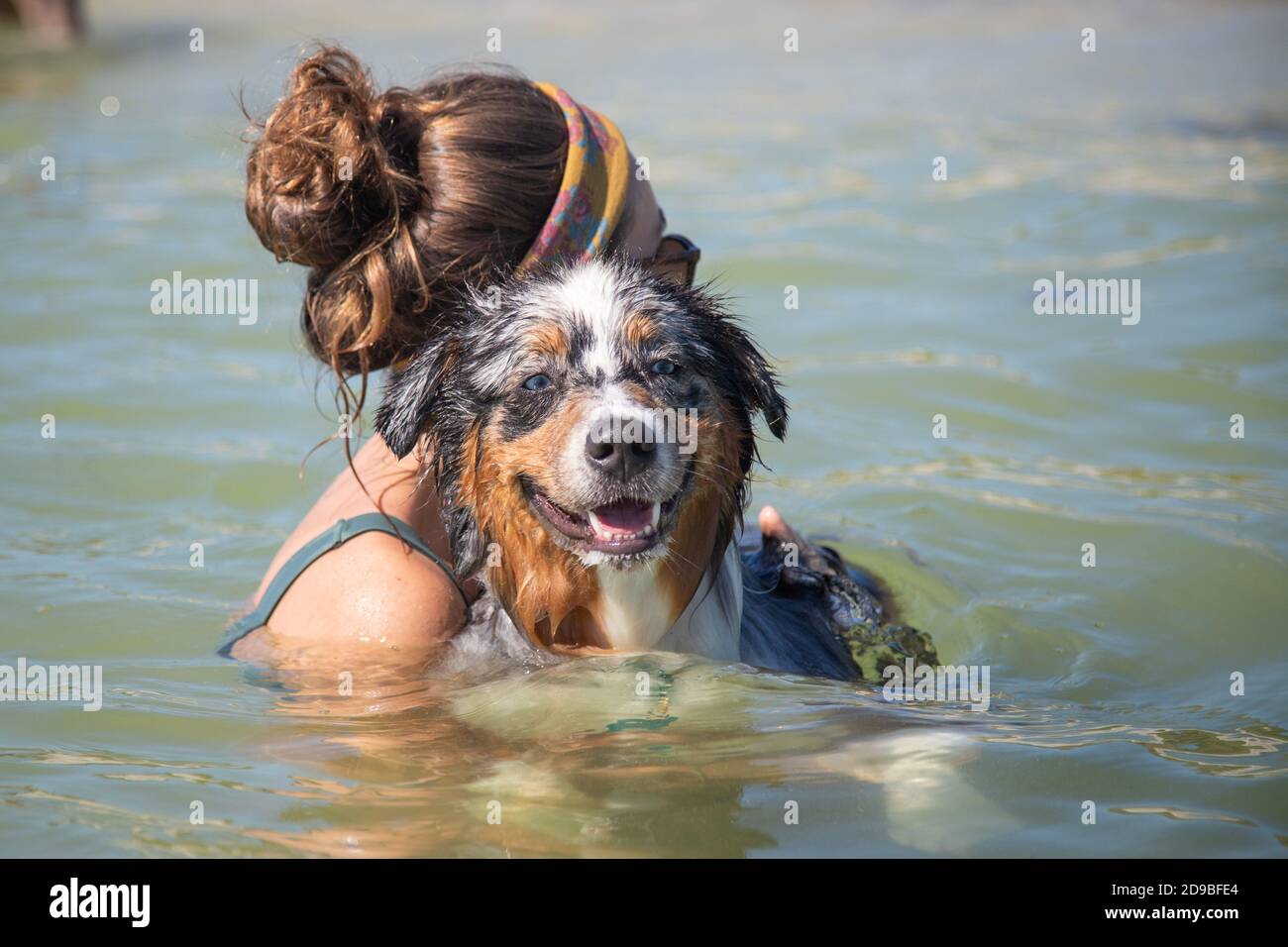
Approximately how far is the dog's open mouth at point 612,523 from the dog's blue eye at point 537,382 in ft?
0.95

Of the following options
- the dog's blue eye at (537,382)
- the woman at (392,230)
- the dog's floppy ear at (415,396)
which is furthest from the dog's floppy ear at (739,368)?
the dog's floppy ear at (415,396)

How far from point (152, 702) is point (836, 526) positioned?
355cm

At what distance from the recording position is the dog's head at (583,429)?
439 centimetres

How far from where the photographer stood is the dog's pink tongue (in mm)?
4527

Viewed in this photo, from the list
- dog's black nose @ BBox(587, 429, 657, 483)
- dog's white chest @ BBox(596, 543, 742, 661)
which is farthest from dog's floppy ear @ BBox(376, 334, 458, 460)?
dog's white chest @ BBox(596, 543, 742, 661)

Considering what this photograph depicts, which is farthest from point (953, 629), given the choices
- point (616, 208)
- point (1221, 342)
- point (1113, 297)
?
point (1113, 297)

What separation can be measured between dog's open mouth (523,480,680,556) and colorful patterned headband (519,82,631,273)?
0.87 metres

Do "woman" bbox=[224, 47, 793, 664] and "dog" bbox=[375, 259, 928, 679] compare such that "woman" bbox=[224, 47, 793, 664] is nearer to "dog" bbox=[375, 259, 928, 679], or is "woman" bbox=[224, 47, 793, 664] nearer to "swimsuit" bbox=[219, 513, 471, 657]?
"swimsuit" bbox=[219, 513, 471, 657]

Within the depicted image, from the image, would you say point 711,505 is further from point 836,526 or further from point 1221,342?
point 1221,342

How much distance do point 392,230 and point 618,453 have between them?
115 centimetres

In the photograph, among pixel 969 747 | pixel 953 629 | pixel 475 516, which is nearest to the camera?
pixel 969 747

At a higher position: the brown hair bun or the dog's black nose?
the brown hair bun

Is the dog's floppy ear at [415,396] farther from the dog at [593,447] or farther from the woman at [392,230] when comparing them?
the woman at [392,230]
